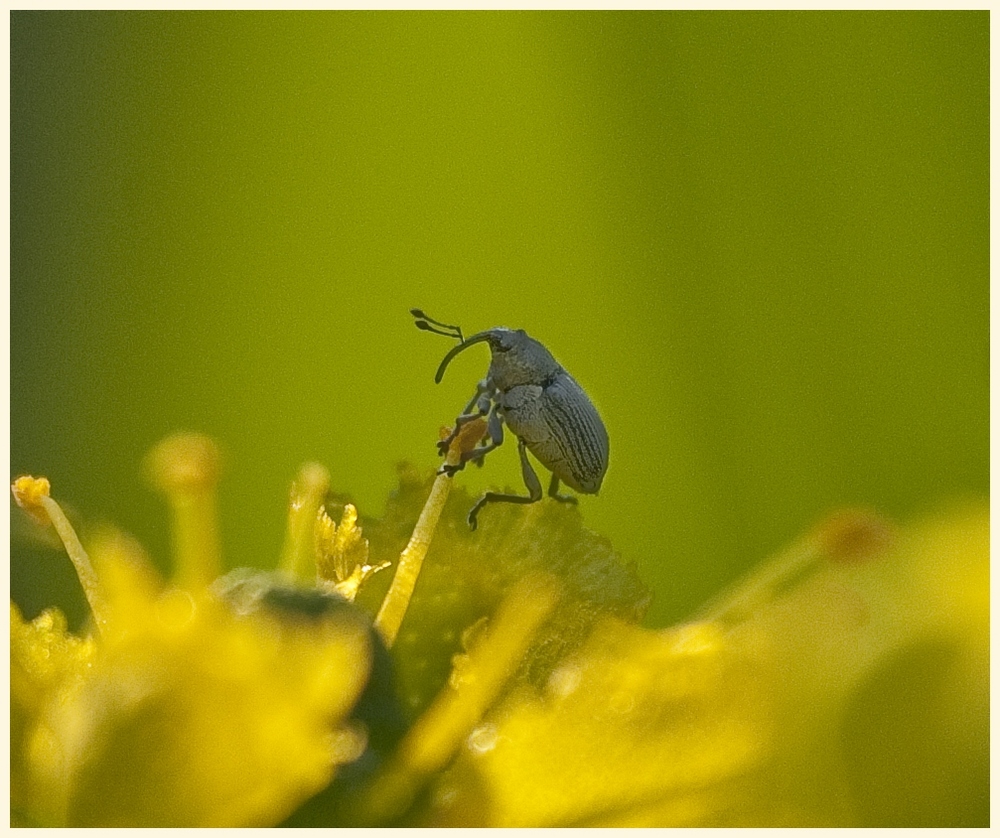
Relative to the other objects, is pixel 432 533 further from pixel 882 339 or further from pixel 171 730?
pixel 882 339

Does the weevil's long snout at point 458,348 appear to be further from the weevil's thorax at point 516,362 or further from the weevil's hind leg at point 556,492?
the weevil's hind leg at point 556,492

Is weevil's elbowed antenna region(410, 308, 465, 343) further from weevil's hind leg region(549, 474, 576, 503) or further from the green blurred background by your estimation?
weevil's hind leg region(549, 474, 576, 503)

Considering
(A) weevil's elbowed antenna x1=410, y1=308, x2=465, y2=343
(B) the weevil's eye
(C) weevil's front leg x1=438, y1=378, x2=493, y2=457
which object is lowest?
(C) weevil's front leg x1=438, y1=378, x2=493, y2=457

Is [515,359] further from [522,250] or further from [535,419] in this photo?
[522,250]

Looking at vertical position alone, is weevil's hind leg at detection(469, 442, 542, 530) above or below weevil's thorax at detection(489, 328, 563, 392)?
below

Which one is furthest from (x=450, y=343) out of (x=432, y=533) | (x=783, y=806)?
(x=783, y=806)

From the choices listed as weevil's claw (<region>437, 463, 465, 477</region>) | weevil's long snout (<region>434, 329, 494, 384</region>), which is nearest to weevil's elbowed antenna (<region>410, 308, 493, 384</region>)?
weevil's long snout (<region>434, 329, 494, 384</region>)
